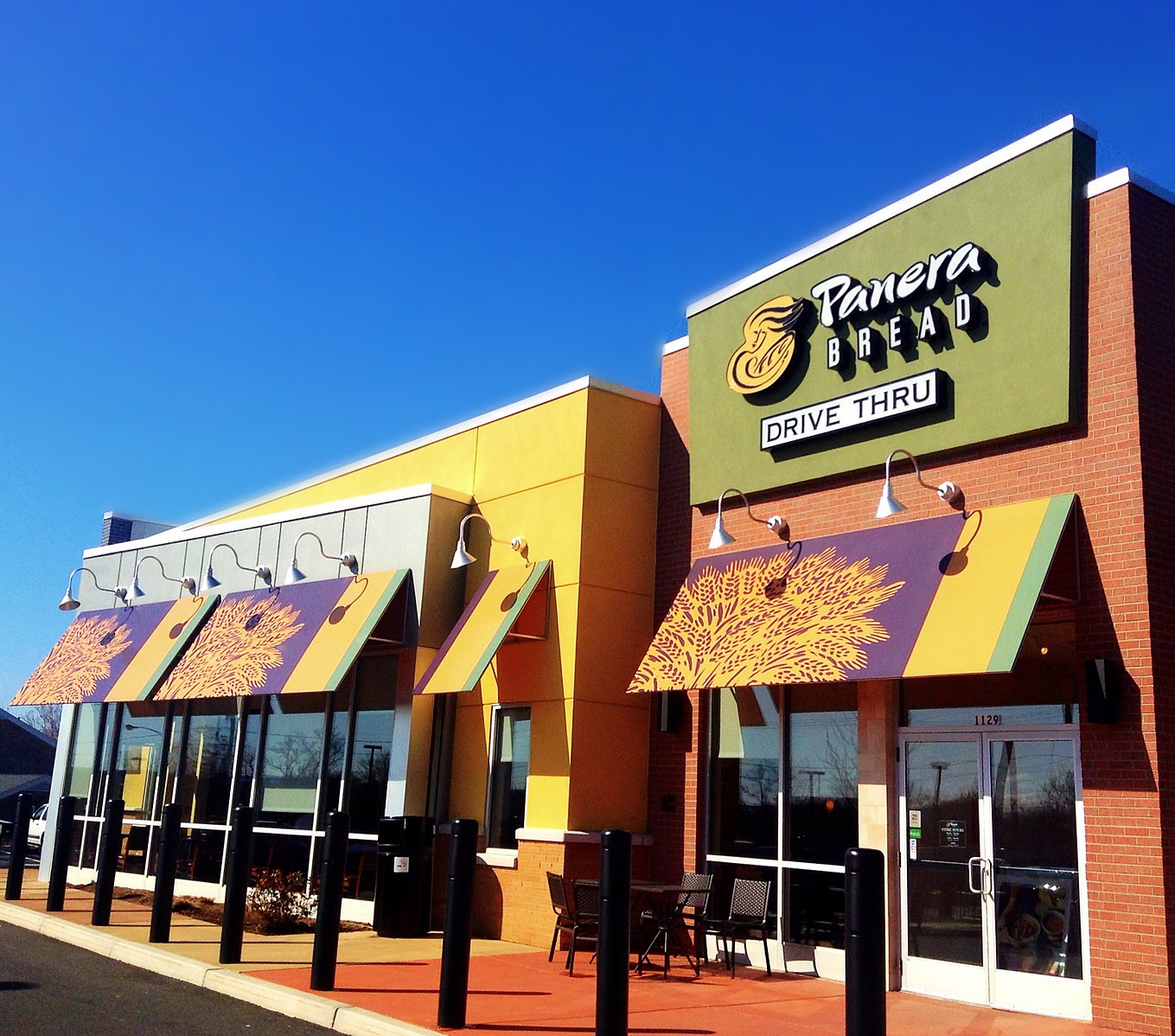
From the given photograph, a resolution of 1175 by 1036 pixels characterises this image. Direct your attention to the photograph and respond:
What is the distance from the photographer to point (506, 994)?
34.1 ft

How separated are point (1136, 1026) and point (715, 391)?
801 cm

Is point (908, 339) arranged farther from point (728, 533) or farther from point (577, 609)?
point (577, 609)

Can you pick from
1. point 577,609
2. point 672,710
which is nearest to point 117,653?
point 577,609

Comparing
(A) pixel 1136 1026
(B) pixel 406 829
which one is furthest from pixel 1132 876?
(B) pixel 406 829

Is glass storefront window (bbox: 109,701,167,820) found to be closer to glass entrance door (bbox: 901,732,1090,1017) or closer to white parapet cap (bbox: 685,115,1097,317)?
white parapet cap (bbox: 685,115,1097,317)

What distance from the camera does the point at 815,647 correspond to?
38.5 feet

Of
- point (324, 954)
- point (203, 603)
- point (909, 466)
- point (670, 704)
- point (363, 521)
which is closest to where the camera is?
point (324, 954)

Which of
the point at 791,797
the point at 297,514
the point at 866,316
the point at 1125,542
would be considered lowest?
the point at 791,797

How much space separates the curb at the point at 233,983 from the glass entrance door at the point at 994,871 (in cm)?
508

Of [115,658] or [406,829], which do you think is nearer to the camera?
[406,829]

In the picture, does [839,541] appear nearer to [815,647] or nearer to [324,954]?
[815,647]

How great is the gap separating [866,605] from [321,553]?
9062mm

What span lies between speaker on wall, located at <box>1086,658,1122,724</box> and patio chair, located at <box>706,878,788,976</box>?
156 inches

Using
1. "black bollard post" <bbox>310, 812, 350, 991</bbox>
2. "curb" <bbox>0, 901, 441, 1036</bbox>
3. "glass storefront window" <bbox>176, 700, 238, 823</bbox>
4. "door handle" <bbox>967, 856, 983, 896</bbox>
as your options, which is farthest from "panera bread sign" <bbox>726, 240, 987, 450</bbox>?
"glass storefront window" <bbox>176, 700, 238, 823</bbox>
